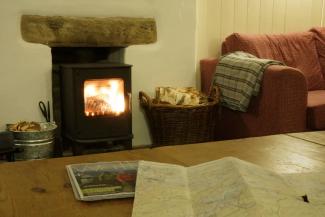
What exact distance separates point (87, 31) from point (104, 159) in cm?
186

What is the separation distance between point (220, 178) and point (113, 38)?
2.13 meters

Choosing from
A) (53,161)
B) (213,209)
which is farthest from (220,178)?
(53,161)

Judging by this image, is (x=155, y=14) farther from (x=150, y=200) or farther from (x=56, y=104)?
(x=150, y=200)

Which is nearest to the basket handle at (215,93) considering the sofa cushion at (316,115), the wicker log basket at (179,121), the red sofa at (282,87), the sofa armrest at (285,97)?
the wicker log basket at (179,121)

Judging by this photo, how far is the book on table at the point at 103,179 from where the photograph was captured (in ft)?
2.48

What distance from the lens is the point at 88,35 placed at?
2752mm

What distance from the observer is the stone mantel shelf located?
2625mm

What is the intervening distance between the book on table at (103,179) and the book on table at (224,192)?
3 centimetres

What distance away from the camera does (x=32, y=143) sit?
2418 mm

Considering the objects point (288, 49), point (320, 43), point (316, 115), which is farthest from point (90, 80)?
point (320, 43)

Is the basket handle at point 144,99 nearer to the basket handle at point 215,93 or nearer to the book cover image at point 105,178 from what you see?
the basket handle at point 215,93

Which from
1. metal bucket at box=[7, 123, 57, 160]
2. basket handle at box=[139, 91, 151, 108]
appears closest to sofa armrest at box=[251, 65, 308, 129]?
basket handle at box=[139, 91, 151, 108]

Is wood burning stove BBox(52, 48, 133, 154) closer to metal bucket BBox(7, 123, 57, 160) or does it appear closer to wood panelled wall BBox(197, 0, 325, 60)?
metal bucket BBox(7, 123, 57, 160)

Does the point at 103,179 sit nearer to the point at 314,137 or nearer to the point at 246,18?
the point at 314,137
